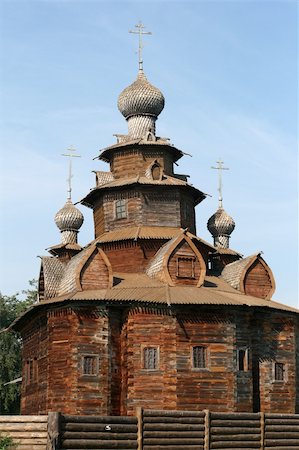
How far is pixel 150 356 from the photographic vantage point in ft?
94.5

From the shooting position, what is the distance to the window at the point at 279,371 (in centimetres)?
3119

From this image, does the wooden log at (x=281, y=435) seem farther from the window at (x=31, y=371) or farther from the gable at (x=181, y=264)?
the window at (x=31, y=371)

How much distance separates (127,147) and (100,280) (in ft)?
26.6

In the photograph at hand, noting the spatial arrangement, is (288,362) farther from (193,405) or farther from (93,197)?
(93,197)

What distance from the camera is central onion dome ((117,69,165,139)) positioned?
3738 centimetres

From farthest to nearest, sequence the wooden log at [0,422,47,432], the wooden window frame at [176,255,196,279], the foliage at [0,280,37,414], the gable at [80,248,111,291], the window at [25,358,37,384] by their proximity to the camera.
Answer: the foliage at [0,280,37,414], the window at [25,358,37,384], the wooden window frame at [176,255,196,279], the gable at [80,248,111,291], the wooden log at [0,422,47,432]

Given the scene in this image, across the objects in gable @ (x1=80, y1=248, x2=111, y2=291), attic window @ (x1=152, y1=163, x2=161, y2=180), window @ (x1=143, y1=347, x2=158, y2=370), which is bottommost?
window @ (x1=143, y1=347, x2=158, y2=370)

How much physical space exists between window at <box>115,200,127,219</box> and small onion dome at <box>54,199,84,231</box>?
7514 millimetres

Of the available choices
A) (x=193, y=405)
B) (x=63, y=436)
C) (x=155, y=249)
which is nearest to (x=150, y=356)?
(x=193, y=405)

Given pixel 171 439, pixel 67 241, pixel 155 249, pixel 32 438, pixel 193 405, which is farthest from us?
pixel 67 241

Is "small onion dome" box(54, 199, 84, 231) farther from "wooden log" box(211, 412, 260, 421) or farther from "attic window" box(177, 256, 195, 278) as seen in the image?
"wooden log" box(211, 412, 260, 421)

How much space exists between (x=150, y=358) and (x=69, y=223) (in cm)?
1497

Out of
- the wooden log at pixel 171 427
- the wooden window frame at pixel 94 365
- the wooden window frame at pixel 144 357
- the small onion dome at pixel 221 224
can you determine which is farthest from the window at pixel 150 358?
the small onion dome at pixel 221 224

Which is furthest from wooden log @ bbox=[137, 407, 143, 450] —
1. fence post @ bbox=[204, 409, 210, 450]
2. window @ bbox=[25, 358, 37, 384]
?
window @ bbox=[25, 358, 37, 384]
